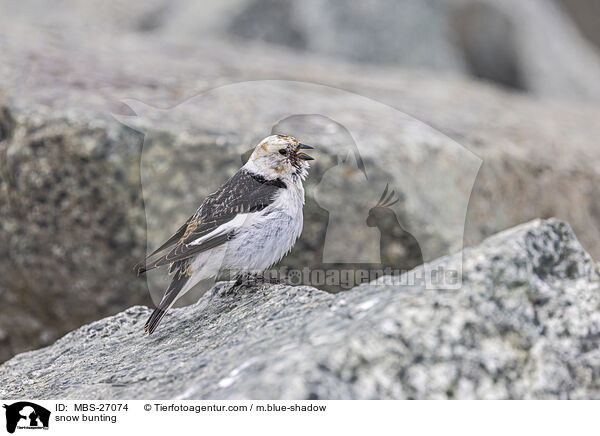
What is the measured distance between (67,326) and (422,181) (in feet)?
10.3

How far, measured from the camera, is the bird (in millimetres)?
2264

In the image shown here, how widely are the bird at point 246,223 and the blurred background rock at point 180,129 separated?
71 centimetres

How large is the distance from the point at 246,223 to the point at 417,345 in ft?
2.87

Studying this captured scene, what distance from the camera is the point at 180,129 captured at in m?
4.44

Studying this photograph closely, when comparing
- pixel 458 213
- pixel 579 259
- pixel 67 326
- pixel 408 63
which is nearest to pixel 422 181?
pixel 458 213

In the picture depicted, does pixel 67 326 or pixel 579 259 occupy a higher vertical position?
pixel 579 259

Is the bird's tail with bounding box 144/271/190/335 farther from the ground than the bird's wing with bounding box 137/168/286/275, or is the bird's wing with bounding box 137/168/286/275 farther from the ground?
the bird's wing with bounding box 137/168/286/275

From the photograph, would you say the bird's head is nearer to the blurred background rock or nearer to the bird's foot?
the bird's foot

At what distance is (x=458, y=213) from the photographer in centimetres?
448

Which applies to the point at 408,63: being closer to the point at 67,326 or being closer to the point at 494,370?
the point at 67,326

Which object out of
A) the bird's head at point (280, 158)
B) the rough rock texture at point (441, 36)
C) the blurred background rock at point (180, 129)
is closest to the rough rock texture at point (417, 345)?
the bird's head at point (280, 158)
